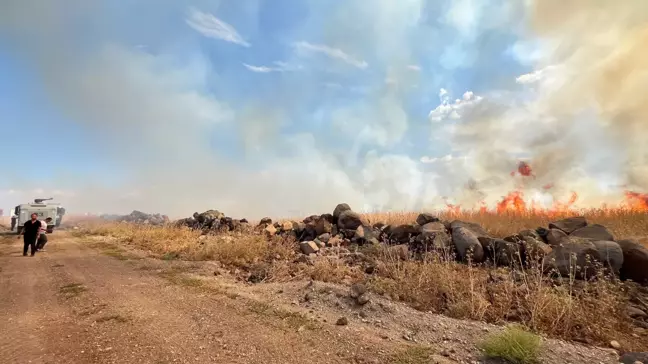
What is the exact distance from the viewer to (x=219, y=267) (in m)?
10.6

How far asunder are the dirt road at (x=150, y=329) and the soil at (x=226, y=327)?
0.05 ft

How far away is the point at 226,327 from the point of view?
545 cm

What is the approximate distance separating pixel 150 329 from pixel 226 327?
42.4 inches

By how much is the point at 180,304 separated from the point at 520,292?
5957mm

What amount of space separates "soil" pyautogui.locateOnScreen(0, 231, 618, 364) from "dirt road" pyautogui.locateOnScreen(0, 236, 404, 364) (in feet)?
0.05

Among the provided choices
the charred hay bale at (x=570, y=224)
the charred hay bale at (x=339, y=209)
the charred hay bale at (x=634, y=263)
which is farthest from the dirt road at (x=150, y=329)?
the charred hay bale at (x=570, y=224)

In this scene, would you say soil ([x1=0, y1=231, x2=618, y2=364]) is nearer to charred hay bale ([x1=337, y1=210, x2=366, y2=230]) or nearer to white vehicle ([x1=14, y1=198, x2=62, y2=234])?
charred hay bale ([x1=337, y1=210, x2=366, y2=230])

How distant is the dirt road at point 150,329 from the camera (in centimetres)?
446

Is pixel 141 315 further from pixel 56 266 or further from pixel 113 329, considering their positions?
pixel 56 266

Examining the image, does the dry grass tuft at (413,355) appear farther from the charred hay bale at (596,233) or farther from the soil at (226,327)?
the charred hay bale at (596,233)

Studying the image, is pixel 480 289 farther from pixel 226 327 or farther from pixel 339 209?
pixel 339 209

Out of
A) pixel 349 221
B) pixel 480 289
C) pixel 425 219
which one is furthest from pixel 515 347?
pixel 349 221

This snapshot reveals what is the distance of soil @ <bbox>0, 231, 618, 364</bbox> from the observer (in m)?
4.45

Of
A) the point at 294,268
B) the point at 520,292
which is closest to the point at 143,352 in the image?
the point at 294,268
